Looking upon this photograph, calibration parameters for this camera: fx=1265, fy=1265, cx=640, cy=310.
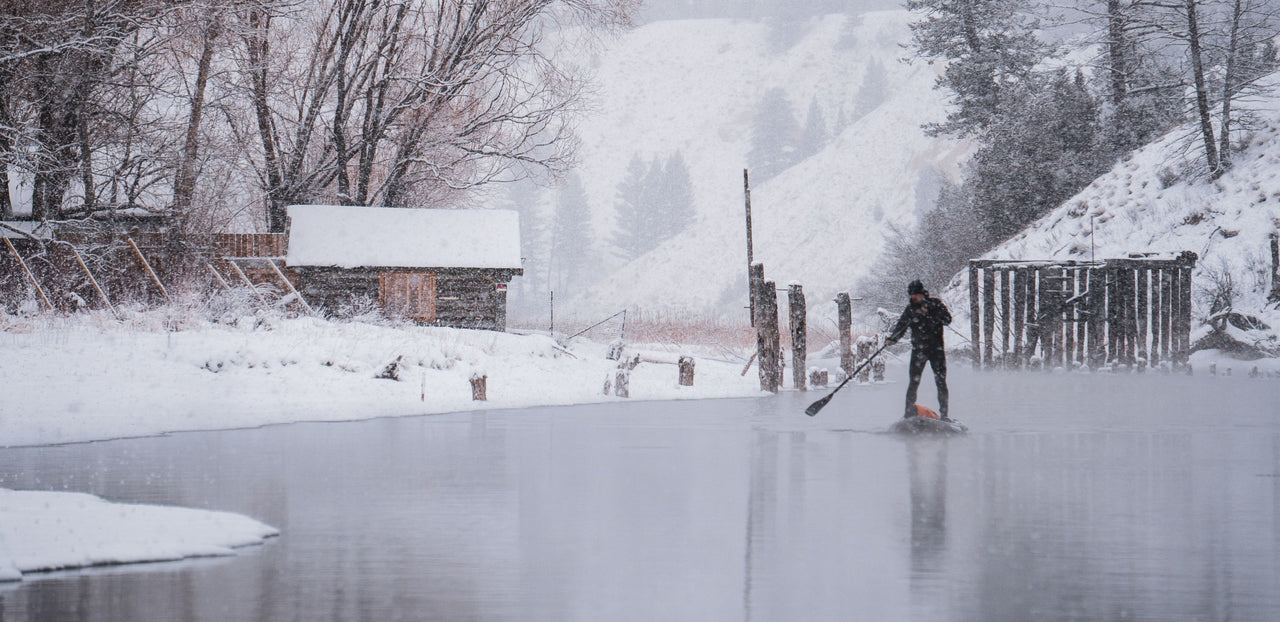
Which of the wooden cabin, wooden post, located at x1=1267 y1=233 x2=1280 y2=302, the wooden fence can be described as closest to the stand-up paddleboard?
the wooden fence

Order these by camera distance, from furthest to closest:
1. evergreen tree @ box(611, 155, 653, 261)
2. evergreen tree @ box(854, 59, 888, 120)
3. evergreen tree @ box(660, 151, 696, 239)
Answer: evergreen tree @ box(854, 59, 888, 120) → evergreen tree @ box(660, 151, 696, 239) → evergreen tree @ box(611, 155, 653, 261)

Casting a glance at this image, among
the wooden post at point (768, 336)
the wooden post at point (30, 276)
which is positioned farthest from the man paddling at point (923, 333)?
the wooden post at point (30, 276)

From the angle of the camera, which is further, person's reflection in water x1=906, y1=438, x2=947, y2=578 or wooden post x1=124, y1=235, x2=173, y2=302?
wooden post x1=124, y1=235, x2=173, y2=302

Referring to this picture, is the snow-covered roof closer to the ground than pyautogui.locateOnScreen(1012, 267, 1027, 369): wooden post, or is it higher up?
higher up

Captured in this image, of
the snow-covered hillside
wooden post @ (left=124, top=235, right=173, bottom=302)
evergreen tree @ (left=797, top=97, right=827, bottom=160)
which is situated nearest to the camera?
wooden post @ (left=124, top=235, right=173, bottom=302)

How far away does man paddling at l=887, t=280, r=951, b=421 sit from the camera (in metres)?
14.6

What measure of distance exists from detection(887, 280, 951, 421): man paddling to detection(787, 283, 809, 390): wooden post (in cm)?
782

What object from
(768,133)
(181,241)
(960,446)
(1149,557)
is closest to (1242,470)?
(960,446)

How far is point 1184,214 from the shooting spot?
3281 cm

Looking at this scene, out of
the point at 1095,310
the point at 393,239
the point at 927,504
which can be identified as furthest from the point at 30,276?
the point at 927,504

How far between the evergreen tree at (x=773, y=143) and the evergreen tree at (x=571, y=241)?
70.2 ft

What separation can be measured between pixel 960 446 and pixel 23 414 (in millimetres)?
10952

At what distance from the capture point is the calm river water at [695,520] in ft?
20.4

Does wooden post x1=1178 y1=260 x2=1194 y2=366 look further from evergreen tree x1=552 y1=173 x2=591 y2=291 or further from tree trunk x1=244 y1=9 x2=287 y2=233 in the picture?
evergreen tree x1=552 y1=173 x2=591 y2=291
